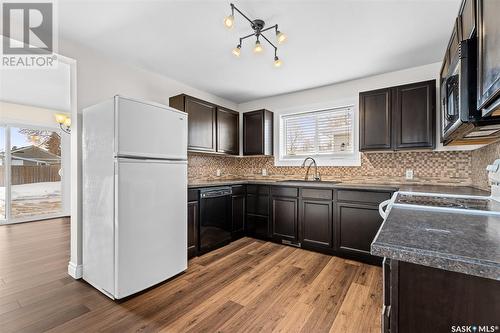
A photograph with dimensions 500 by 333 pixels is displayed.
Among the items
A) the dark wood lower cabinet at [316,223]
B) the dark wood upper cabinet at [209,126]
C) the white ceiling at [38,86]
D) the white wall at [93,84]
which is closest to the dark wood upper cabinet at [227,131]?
the dark wood upper cabinet at [209,126]

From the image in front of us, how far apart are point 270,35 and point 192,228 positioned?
7.78 feet

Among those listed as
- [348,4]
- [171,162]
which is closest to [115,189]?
[171,162]

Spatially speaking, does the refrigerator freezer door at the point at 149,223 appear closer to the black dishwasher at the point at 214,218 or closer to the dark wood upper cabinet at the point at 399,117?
the black dishwasher at the point at 214,218

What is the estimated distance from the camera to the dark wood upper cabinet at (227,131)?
3.73m

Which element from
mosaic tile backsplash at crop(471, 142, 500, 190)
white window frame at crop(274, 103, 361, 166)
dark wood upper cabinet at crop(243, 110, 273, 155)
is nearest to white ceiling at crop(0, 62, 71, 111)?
dark wood upper cabinet at crop(243, 110, 273, 155)

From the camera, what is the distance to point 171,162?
7.63ft

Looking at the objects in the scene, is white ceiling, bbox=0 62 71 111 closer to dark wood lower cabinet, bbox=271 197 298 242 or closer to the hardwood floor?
the hardwood floor

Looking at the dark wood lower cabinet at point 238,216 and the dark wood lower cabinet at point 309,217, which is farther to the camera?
the dark wood lower cabinet at point 238,216

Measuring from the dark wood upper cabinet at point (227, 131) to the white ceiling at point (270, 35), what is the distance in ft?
2.25

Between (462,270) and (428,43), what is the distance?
275cm

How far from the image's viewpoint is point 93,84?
2.55m

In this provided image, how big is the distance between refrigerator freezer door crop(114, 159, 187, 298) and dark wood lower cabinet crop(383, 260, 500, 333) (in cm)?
197

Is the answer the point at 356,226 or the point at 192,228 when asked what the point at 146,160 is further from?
the point at 356,226

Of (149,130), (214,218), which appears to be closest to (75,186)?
(149,130)
